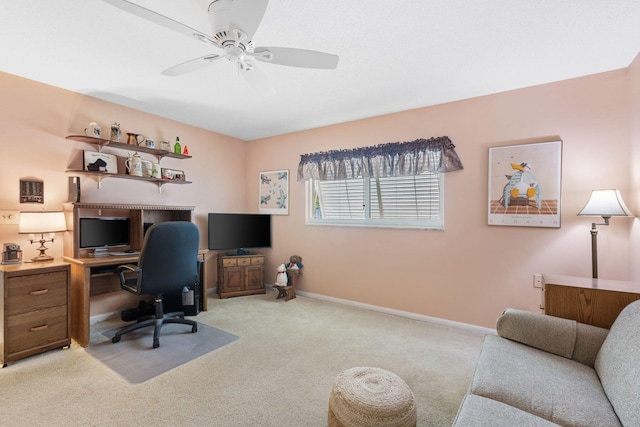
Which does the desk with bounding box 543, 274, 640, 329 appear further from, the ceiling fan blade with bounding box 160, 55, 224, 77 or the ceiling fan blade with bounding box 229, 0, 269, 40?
the ceiling fan blade with bounding box 160, 55, 224, 77

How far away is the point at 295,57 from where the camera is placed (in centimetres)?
171

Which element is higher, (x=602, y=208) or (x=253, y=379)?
(x=602, y=208)

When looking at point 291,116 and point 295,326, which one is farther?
point 291,116

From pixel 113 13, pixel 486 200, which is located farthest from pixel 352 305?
pixel 113 13

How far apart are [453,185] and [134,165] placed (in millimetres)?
3476

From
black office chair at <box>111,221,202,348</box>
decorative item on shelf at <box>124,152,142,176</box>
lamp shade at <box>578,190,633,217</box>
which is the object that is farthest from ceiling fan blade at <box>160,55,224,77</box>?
lamp shade at <box>578,190,633,217</box>

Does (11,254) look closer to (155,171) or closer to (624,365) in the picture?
(155,171)

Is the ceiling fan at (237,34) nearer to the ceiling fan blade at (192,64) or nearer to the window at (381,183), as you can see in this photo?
the ceiling fan blade at (192,64)

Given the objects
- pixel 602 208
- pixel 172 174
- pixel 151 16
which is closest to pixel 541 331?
pixel 602 208

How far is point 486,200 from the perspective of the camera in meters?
2.79

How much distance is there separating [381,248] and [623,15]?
101 inches

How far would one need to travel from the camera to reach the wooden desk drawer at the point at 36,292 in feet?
7.07

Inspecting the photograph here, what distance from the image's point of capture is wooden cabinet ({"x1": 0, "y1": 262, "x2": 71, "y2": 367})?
2135 mm

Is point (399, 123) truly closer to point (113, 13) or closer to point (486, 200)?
point (486, 200)
